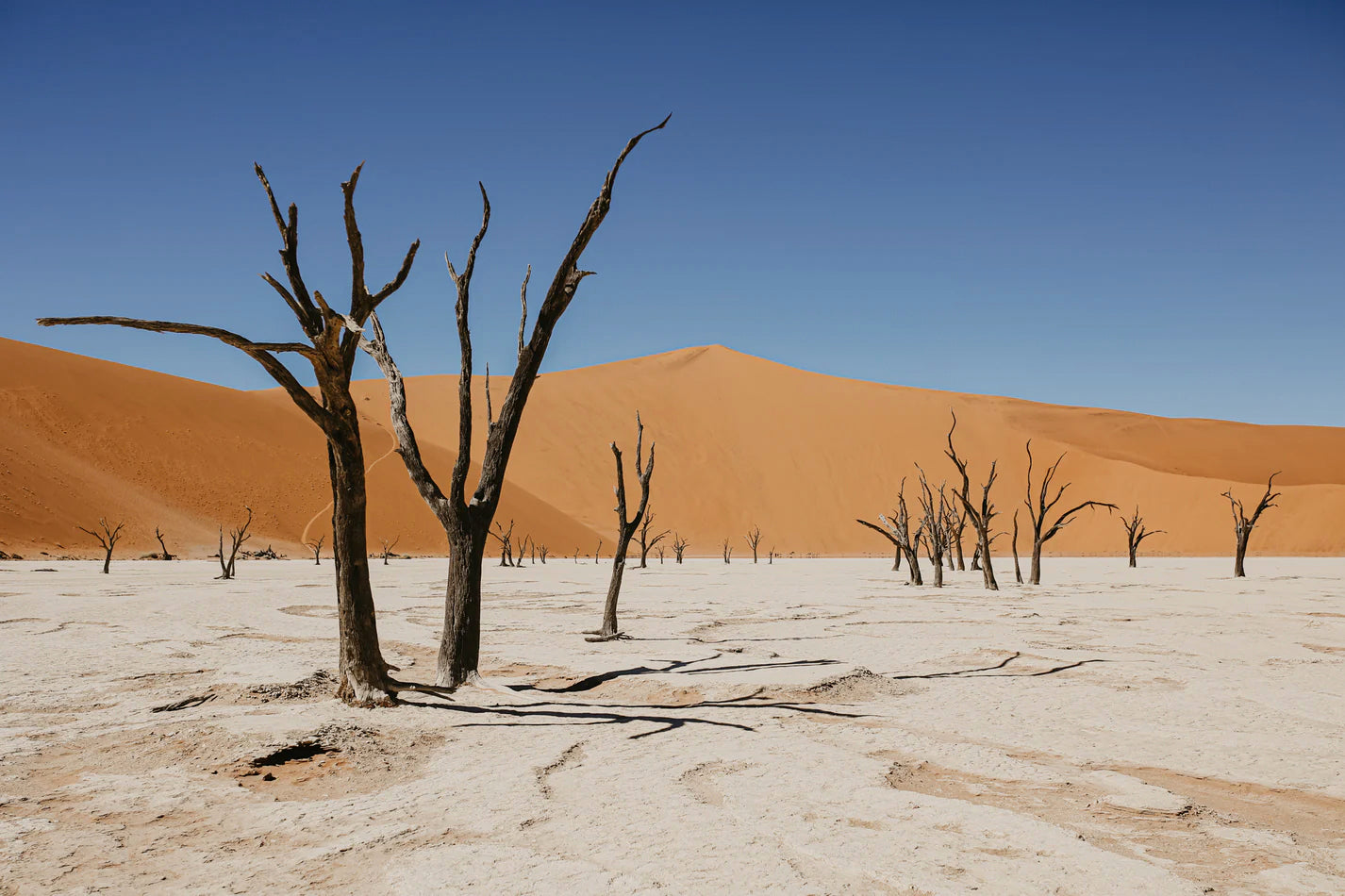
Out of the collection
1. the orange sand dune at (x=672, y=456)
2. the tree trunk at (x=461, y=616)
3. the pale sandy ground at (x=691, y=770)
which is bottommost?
the pale sandy ground at (x=691, y=770)

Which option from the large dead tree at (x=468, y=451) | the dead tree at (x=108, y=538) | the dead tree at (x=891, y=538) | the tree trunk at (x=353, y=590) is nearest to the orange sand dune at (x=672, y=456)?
the dead tree at (x=108, y=538)

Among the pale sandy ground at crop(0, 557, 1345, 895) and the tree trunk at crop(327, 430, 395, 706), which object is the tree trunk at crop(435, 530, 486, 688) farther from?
the tree trunk at crop(327, 430, 395, 706)

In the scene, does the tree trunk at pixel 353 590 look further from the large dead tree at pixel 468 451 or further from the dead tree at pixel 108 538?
the dead tree at pixel 108 538

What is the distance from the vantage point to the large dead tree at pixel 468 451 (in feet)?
23.6

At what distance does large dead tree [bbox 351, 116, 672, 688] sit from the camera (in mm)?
7191

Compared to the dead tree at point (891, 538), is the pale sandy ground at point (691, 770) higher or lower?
lower

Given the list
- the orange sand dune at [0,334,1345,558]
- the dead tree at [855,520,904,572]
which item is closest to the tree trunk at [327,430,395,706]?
the dead tree at [855,520,904,572]

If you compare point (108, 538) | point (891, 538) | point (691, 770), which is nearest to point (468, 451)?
→ point (691, 770)

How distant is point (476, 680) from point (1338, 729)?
6.31 m

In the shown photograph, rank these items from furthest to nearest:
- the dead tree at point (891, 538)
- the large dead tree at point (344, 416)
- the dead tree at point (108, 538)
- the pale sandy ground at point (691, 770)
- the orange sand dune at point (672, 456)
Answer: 1. the orange sand dune at point (672, 456)
2. the dead tree at point (108, 538)
3. the dead tree at point (891, 538)
4. the large dead tree at point (344, 416)
5. the pale sandy ground at point (691, 770)

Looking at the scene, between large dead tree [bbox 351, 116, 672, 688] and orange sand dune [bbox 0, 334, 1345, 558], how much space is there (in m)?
34.7

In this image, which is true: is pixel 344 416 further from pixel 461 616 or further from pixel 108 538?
pixel 108 538

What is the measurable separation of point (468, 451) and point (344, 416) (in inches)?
49.6

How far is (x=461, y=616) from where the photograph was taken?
23.8ft
